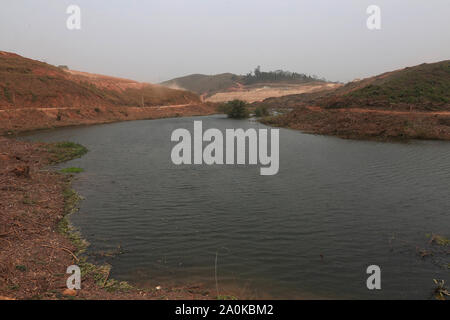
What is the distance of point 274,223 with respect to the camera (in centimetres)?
1009

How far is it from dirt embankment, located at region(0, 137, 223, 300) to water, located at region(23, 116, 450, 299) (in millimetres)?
496

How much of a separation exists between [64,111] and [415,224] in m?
47.2

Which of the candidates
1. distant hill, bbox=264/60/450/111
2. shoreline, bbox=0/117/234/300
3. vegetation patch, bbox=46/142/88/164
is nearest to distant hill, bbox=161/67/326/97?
distant hill, bbox=264/60/450/111

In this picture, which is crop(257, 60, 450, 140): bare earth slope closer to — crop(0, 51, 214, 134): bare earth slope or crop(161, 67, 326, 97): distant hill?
crop(0, 51, 214, 134): bare earth slope

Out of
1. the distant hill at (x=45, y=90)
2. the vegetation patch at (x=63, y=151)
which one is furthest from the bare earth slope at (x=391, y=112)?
the distant hill at (x=45, y=90)

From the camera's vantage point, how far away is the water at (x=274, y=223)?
7.06m

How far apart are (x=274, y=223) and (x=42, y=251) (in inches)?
263

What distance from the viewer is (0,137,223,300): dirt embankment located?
20.2 ft

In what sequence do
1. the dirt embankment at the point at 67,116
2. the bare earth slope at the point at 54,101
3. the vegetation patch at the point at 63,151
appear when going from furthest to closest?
the bare earth slope at the point at 54,101 < the dirt embankment at the point at 67,116 < the vegetation patch at the point at 63,151

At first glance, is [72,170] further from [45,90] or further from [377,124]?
Result: [45,90]

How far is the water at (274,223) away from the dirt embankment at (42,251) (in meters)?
0.50

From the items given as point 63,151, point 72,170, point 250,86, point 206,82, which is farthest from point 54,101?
point 206,82

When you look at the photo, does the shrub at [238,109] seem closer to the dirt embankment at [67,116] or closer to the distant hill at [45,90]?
the dirt embankment at [67,116]
